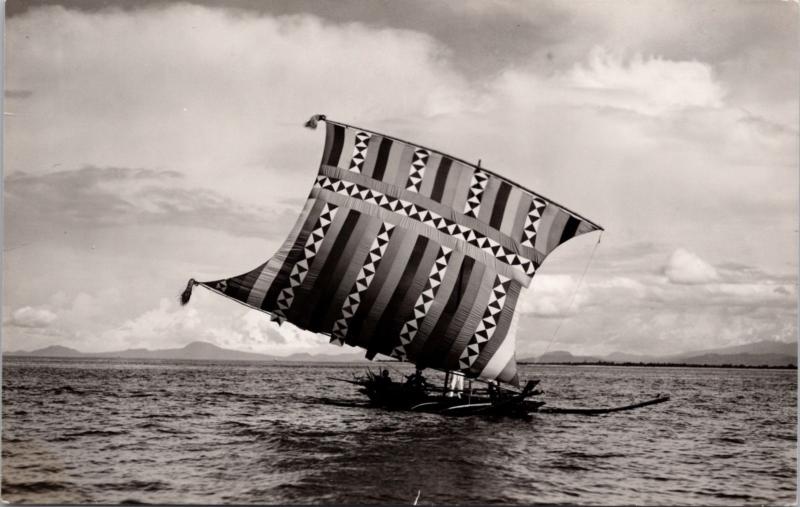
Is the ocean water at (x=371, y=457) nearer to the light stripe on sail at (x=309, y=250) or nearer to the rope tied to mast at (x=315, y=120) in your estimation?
the light stripe on sail at (x=309, y=250)

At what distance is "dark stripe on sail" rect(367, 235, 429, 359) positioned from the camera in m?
10.7

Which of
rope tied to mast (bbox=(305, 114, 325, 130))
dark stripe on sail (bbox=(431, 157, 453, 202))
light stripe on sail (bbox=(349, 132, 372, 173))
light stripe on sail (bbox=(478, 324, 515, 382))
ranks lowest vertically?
light stripe on sail (bbox=(478, 324, 515, 382))

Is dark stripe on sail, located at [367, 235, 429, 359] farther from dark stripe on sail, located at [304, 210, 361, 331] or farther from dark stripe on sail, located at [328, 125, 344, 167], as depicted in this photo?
dark stripe on sail, located at [328, 125, 344, 167]

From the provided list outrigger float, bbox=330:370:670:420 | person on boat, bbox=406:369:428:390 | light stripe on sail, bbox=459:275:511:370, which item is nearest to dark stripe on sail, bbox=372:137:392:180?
light stripe on sail, bbox=459:275:511:370

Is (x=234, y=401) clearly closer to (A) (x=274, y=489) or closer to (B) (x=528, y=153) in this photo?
(A) (x=274, y=489)

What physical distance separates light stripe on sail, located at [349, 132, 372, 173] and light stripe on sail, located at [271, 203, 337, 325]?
0.68 metres

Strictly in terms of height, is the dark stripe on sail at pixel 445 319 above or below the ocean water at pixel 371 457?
above

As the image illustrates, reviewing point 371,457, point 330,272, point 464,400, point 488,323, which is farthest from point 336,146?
point 464,400

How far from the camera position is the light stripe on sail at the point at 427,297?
10.7 m

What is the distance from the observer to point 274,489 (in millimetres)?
8062

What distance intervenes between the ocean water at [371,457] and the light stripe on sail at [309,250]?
2.29 meters

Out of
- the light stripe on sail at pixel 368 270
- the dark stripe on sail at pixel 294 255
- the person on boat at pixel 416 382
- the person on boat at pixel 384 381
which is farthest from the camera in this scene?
the person on boat at pixel 384 381

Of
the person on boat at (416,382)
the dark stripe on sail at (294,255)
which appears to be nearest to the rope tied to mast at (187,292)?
the dark stripe on sail at (294,255)

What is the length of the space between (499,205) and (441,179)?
0.96 metres
